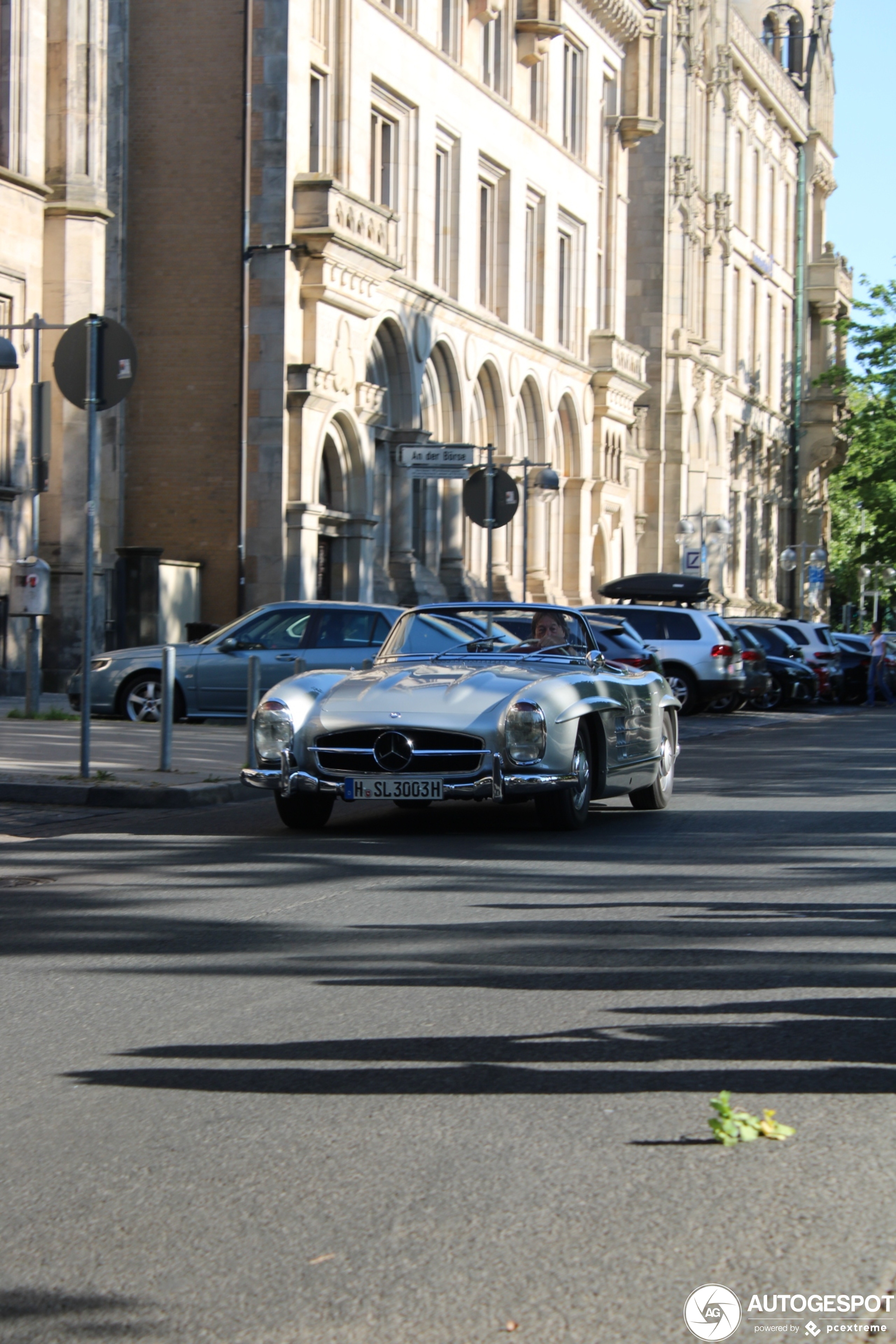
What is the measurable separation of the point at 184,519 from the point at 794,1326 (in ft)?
97.1

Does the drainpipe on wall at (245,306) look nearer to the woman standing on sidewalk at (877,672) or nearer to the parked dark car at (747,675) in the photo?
the parked dark car at (747,675)

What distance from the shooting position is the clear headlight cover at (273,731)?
10914mm

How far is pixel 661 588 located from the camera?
37906 mm

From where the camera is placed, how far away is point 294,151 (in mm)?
31266

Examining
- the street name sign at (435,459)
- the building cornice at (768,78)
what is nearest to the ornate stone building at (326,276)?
the street name sign at (435,459)

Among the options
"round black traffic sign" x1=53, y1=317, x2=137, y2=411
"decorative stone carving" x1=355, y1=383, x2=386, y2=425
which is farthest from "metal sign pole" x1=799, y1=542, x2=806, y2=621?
"round black traffic sign" x1=53, y1=317, x2=137, y2=411

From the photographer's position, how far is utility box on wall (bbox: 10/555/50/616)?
19.8 metres

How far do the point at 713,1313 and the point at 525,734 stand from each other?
7339mm

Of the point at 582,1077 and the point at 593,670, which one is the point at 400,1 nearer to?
the point at 593,670

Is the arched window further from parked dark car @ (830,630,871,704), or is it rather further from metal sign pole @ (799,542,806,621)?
parked dark car @ (830,630,871,704)

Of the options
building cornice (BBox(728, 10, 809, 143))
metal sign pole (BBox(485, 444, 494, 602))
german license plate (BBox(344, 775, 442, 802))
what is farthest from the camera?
building cornice (BBox(728, 10, 809, 143))

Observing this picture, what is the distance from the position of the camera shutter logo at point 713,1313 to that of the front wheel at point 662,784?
9.29m

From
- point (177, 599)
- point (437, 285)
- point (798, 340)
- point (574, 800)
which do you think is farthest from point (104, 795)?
point (798, 340)
